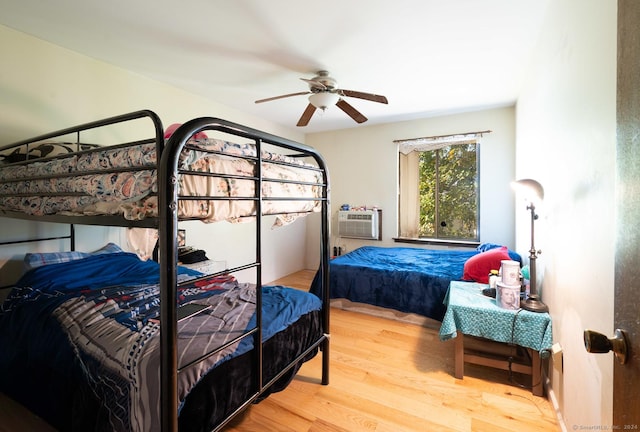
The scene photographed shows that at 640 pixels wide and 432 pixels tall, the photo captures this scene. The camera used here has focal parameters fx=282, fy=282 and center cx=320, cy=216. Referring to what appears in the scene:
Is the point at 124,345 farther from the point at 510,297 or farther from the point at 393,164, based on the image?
the point at 393,164

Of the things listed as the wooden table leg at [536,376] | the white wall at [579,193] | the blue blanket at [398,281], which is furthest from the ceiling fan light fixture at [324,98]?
the wooden table leg at [536,376]

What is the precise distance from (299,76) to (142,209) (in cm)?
227

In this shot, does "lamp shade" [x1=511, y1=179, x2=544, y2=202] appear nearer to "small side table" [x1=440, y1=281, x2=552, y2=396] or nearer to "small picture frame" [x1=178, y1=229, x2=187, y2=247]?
"small side table" [x1=440, y1=281, x2=552, y2=396]

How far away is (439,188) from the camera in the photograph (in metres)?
4.33

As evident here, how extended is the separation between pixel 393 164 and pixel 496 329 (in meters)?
3.05

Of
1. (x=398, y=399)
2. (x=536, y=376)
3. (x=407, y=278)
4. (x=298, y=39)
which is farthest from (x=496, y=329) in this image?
(x=298, y=39)

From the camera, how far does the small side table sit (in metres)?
1.73

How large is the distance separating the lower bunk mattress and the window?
314 cm

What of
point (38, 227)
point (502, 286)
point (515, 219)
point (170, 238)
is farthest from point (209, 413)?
point (515, 219)

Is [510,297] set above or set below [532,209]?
below

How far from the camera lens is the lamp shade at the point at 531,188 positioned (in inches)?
70.7

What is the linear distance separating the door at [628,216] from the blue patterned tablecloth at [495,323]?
4.33 feet

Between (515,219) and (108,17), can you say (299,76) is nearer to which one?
(108,17)

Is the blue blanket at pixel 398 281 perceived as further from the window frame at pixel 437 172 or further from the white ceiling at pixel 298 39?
the white ceiling at pixel 298 39
